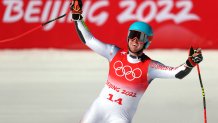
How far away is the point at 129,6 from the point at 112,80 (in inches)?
236

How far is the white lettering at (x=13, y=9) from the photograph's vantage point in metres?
10.4

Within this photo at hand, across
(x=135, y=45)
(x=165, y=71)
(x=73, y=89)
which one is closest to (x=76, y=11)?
(x=135, y=45)

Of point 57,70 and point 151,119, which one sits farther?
point 57,70

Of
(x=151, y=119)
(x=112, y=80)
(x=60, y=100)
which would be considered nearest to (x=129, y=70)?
(x=112, y=80)

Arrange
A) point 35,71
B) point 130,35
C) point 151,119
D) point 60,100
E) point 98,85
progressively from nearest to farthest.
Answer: point 130,35 < point 151,119 < point 60,100 < point 98,85 < point 35,71

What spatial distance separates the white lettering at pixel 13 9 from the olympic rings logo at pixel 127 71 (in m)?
6.14

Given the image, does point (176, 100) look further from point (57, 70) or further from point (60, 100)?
point (57, 70)

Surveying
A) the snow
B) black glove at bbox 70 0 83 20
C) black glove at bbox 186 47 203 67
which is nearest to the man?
black glove at bbox 186 47 203 67

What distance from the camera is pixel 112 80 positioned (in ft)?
15.1

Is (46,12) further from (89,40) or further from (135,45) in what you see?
(135,45)

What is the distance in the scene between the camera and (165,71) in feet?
14.8

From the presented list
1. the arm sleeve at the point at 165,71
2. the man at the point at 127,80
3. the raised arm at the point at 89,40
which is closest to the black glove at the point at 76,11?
the raised arm at the point at 89,40

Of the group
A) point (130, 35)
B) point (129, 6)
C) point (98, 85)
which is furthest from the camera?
point (129, 6)

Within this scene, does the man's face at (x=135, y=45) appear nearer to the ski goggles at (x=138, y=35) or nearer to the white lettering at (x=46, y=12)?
the ski goggles at (x=138, y=35)
